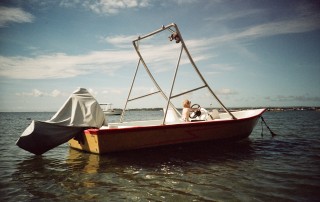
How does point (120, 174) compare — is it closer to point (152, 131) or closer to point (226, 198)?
point (152, 131)

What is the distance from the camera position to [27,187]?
492 centimetres

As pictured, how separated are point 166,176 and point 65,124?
11.6 ft

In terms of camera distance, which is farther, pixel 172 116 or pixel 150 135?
pixel 172 116

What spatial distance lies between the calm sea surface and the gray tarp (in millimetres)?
760

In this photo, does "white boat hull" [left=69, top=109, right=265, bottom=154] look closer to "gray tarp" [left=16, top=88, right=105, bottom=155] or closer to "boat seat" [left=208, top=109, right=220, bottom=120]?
"gray tarp" [left=16, top=88, right=105, bottom=155]

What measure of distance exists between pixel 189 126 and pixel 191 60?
2469 mm

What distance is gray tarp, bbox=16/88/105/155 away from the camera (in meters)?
6.21

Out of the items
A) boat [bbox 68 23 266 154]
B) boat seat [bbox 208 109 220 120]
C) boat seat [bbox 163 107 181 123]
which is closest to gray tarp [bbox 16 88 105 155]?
boat [bbox 68 23 266 154]

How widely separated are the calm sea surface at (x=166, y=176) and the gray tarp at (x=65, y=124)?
2.49 feet

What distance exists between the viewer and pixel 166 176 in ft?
18.5

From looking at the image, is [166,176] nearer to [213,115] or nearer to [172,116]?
[172,116]

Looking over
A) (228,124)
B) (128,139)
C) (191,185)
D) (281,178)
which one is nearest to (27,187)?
(128,139)

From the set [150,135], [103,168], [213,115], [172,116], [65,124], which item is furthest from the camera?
[213,115]

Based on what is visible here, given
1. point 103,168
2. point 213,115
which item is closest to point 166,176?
point 103,168
